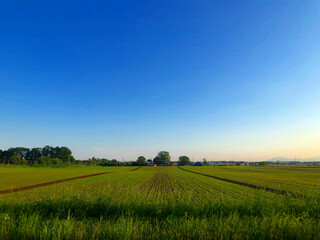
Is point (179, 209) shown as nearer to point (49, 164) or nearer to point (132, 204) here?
point (132, 204)

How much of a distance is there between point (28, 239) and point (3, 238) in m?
0.64

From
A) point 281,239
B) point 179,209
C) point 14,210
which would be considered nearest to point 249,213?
point 179,209

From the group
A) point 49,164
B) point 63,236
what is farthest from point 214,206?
point 49,164

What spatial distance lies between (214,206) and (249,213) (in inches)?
67.4

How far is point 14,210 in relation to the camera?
8859 millimetres

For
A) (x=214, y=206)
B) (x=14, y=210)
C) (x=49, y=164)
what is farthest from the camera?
(x=49, y=164)

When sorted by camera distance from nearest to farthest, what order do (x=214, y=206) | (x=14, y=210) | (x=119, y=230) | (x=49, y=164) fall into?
(x=119, y=230)
(x=14, y=210)
(x=214, y=206)
(x=49, y=164)

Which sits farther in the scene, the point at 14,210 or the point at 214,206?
the point at 214,206

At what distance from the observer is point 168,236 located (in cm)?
483

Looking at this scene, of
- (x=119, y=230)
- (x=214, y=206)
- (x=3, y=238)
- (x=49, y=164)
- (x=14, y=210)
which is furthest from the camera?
(x=49, y=164)

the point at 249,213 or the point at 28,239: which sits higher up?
the point at 28,239

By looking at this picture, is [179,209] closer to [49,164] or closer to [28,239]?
[28,239]

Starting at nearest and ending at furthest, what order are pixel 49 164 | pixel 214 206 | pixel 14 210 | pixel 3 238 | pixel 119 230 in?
pixel 3 238, pixel 119 230, pixel 14 210, pixel 214 206, pixel 49 164

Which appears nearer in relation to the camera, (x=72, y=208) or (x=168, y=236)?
(x=168, y=236)
